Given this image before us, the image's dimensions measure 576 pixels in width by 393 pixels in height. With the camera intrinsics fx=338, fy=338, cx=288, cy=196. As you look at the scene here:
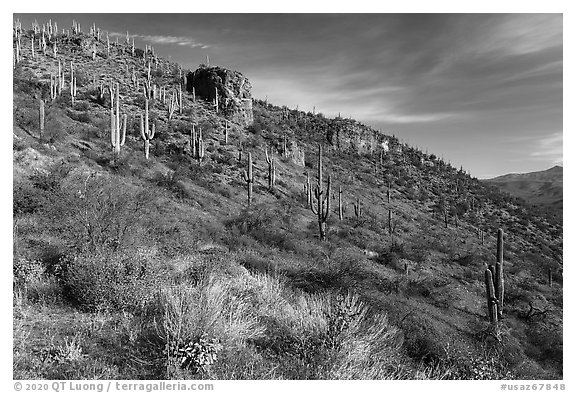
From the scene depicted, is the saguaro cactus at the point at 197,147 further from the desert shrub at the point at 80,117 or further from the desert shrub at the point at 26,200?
the desert shrub at the point at 26,200

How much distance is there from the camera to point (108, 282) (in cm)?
549

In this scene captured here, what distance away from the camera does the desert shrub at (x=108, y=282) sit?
5379 mm

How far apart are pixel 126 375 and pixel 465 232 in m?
41.8

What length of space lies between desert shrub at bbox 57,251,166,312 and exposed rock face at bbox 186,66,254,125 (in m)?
41.2

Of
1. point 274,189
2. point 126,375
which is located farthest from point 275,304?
point 274,189

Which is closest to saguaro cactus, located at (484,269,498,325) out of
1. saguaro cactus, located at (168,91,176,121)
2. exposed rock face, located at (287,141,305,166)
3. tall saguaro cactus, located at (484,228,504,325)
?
tall saguaro cactus, located at (484,228,504,325)

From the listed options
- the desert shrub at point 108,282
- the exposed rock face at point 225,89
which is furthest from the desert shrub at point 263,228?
the exposed rock face at point 225,89

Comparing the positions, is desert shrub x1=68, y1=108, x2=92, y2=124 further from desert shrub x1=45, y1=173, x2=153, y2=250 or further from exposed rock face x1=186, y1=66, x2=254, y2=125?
desert shrub x1=45, y1=173, x2=153, y2=250

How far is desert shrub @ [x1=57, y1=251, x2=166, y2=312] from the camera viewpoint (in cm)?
538

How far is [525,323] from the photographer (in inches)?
604

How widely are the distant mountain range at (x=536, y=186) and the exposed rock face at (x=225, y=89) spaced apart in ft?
235

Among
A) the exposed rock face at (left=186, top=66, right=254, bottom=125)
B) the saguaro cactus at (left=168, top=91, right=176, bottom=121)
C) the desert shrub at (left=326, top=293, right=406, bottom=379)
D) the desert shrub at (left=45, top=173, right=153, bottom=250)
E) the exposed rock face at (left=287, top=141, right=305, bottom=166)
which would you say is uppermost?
the exposed rock face at (left=186, top=66, right=254, bottom=125)
